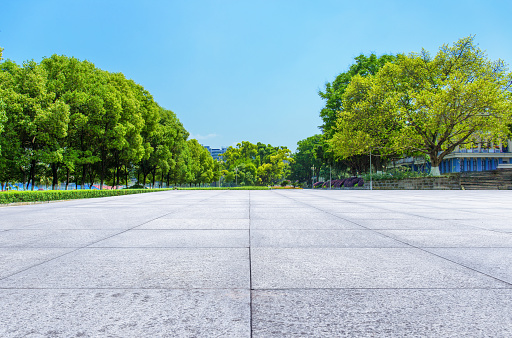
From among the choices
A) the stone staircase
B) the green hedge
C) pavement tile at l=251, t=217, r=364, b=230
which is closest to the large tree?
the stone staircase

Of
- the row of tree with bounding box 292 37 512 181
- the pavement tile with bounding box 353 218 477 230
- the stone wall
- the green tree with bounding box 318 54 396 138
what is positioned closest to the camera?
the pavement tile with bounding box 353 218 477 230

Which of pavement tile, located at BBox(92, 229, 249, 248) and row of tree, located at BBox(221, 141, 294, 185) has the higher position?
row of tree, located at BBox(221, 141, 294, 185)

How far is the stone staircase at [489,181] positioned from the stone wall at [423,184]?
134 cm

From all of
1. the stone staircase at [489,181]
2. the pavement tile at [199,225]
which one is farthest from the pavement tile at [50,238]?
the stone staircase at [489,181]

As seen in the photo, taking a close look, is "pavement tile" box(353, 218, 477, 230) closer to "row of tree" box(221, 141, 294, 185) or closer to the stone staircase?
the stone staircase

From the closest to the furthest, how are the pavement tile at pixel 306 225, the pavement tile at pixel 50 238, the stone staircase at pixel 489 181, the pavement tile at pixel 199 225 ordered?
1. the pavement tile at pixel 50 238
2. the pavement tile at pixel 306 225
3. the pavement tile at pixel 199 225
4. the stone staircase at pixel 489 181

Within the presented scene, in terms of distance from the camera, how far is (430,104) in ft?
106

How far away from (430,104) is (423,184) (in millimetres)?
8205

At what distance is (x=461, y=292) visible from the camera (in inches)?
119

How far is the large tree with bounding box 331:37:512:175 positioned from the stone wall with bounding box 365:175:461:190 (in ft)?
6.26

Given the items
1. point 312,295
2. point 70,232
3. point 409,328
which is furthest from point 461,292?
point 70,232

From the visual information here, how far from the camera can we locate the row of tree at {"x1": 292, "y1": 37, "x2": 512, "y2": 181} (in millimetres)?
31594

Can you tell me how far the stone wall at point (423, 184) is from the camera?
34.2 m

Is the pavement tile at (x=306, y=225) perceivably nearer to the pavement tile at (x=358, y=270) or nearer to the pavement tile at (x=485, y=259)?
the pavement tile at (x=358, y=270)
